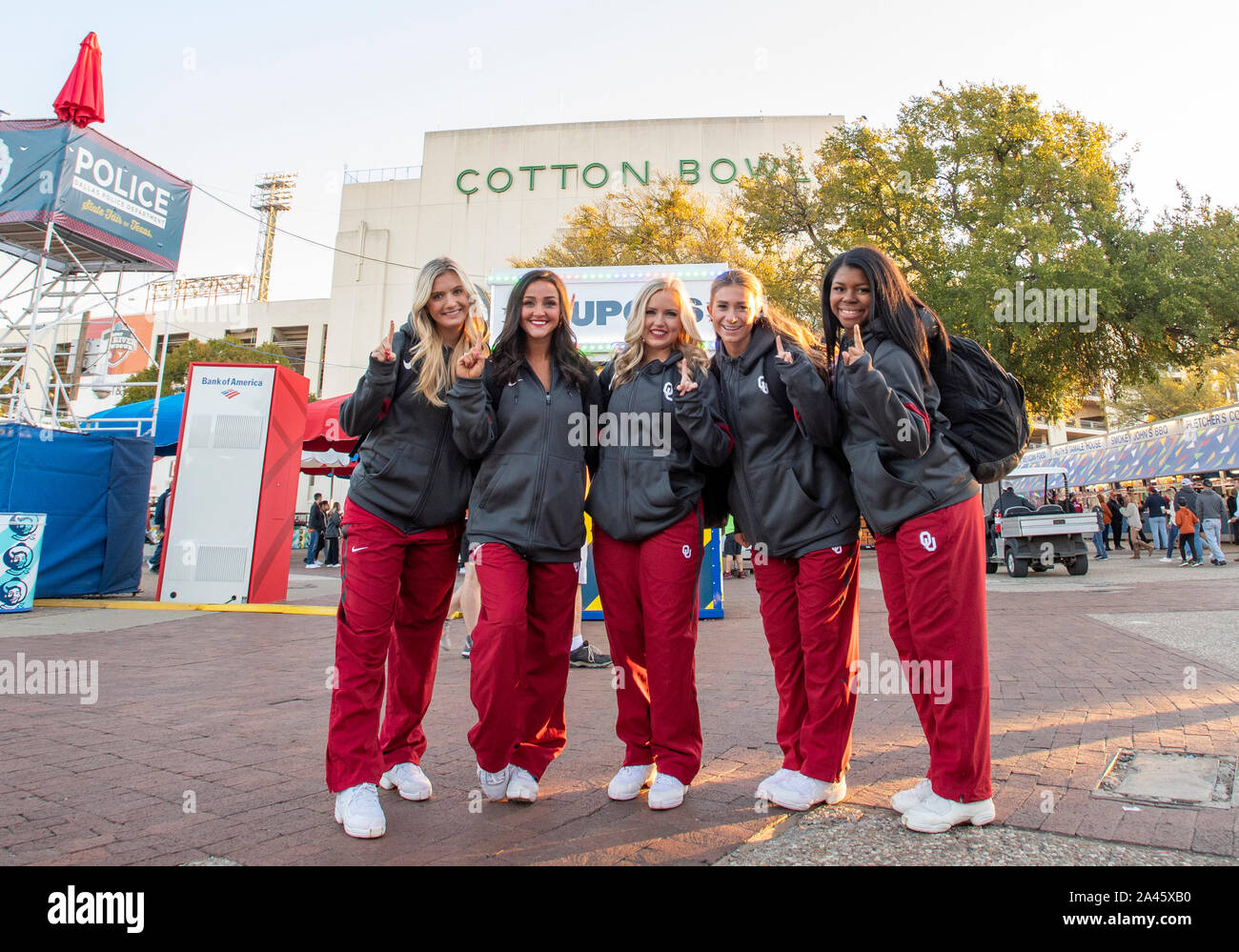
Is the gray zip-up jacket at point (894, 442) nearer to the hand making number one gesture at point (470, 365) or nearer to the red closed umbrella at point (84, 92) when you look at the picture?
the hand making number one gesture at point (470, 365)

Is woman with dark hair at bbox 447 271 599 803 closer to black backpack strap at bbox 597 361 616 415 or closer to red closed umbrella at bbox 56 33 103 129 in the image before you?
black backpack strap at bbox 597 361 616 415

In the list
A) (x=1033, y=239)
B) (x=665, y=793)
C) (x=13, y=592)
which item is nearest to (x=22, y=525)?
(x=13, y=592)

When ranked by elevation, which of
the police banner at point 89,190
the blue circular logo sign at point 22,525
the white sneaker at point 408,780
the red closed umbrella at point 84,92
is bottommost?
the white sneaker at point 408,780

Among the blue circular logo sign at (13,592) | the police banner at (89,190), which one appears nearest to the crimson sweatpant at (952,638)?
the blue circular logo sign at (13,592)

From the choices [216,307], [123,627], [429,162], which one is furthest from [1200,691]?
[216,307]

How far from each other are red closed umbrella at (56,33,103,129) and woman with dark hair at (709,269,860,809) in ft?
45.4

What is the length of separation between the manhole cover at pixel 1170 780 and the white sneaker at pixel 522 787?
198 cm

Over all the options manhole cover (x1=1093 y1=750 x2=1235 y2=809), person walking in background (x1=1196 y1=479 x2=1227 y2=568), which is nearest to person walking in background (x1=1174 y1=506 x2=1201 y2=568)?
person walking in background (x1=1196 y1=479 x2=1227 y2=568)

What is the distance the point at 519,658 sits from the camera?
2.83 meters

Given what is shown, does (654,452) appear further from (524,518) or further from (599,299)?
(599,299)

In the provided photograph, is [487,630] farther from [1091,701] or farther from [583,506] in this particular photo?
[1091,701]

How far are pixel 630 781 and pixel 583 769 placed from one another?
1.50 ft

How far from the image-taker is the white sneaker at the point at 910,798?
103 inches
